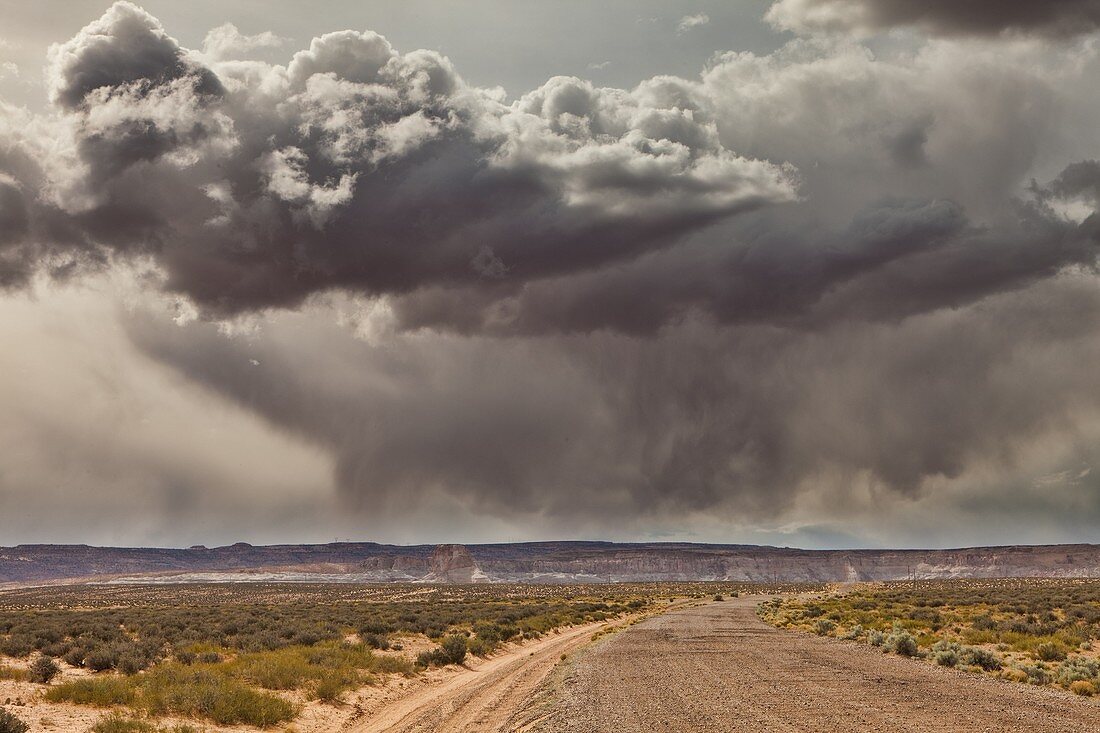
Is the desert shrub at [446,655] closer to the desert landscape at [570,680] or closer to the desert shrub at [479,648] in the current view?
the desert landscape at [570,680]

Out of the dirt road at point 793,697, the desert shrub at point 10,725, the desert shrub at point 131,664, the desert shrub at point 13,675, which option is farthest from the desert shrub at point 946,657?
the desert shrub at point 13,675

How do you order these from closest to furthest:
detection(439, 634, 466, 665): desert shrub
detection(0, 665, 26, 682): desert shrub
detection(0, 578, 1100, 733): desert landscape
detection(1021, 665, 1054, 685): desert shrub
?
detection(0, 578, 1100, 733): desert landscape < detection(1021, 665, 1054, 685): desert shrub < detection(0, 665, 26, 682): desert shrub < detection(439, 634, 466, 665): desert shrub

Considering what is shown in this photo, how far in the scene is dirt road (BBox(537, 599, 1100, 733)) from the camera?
16672 mm

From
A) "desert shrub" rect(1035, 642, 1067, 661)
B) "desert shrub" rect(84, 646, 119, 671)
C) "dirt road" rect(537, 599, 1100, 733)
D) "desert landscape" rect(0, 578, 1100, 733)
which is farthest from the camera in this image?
"desert shrub" rect(1035, 642, 1067, 661)

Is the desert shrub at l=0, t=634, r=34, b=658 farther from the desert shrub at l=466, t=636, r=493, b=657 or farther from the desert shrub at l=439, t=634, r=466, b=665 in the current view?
the desert shrub at l=466, t=636, r=493, b=657

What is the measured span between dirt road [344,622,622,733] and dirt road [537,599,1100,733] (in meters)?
1.62

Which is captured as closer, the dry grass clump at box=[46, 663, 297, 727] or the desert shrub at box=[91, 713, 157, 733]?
the desert shrub at box=[91, 713, 157, 733]

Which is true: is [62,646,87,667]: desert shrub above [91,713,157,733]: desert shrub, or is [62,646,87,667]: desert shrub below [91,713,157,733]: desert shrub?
below

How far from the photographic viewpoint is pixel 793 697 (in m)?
20.2

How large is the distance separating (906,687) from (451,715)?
12069 millimetres

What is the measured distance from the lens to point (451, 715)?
70.0 ft

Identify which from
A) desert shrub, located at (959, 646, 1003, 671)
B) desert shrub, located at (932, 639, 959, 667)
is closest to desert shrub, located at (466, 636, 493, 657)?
desert shrub, located at (932, 639, 959, 667)

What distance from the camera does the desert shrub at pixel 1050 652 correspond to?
94.1 ft

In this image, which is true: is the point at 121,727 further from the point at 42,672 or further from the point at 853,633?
the point at 853,633
